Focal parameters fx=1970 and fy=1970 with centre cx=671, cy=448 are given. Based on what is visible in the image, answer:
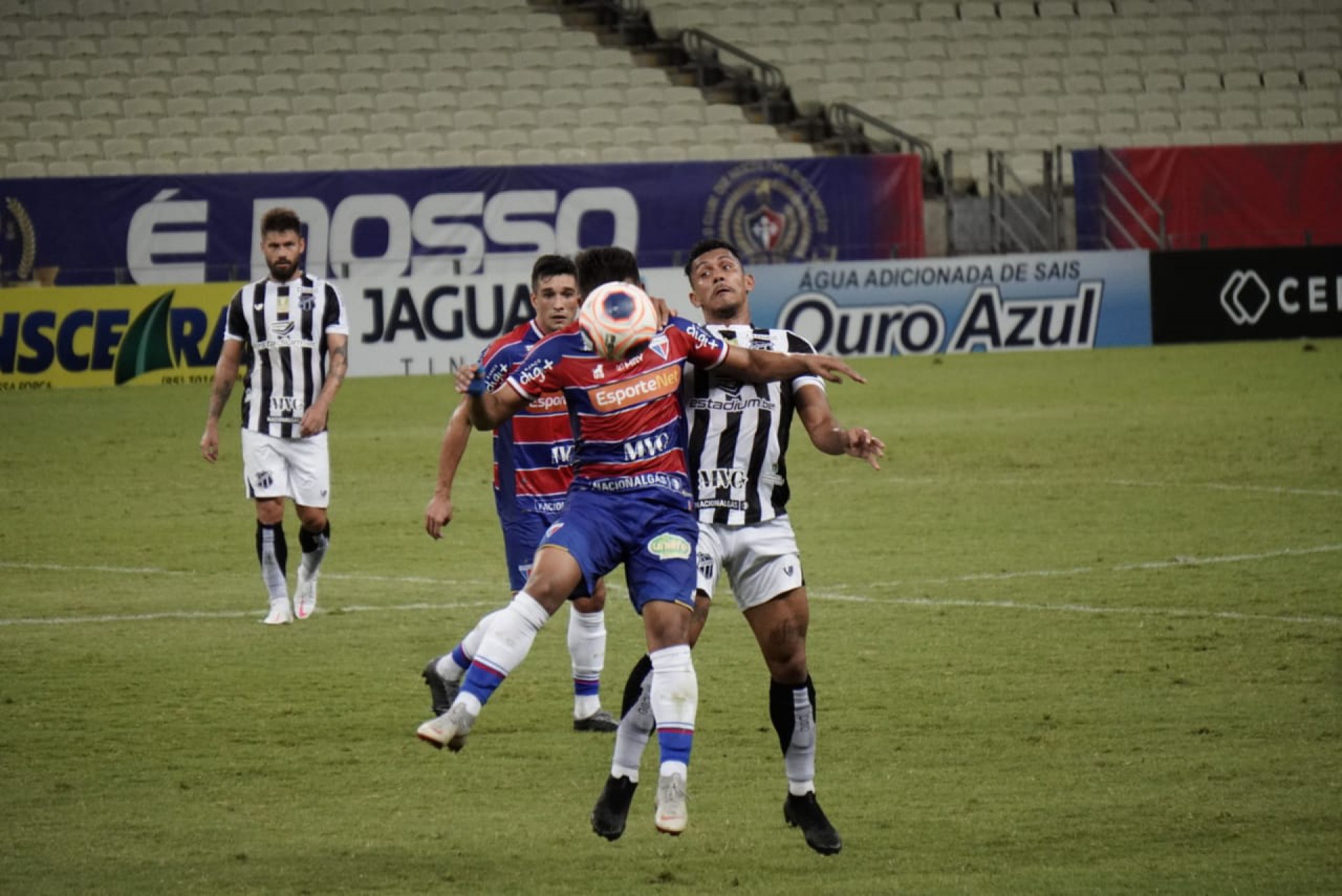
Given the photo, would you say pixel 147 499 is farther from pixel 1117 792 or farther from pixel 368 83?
pixel 368 83

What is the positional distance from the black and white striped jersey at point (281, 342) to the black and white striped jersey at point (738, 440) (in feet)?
14.7

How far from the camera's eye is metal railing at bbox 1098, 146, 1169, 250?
28.5 metres

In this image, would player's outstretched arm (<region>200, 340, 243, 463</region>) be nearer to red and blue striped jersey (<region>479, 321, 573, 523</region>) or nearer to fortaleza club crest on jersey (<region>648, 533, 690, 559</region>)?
red and blue striped jersey (<region>479, 321, 573, 523</region>)

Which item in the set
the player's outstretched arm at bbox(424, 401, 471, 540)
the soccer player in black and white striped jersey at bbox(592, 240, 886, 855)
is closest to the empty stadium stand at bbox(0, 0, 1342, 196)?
the player's outstretched arm at bbox(424, 401, 471, 540)

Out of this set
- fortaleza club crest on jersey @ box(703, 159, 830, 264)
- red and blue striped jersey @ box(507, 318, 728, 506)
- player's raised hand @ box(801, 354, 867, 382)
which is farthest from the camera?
fortaleza club crest on jersey @ box(703, 159, 830, 264)

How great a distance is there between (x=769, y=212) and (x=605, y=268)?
21.2 meters

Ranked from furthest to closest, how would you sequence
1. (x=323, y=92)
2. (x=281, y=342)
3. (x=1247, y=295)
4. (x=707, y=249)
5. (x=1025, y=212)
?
1. (x=323, y=92)
2. (x=1025, y=212)
3. (x=1247, y=295)
4. (x=281, y=342)
5. (x=707, y=249)

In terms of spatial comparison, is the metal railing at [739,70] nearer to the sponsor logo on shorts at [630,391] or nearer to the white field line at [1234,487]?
the white field line at [1234,487]

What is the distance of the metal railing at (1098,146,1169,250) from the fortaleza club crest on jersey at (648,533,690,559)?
76.1 feet

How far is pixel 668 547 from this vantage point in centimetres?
631

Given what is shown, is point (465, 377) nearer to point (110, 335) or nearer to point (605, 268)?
point (605, 268)

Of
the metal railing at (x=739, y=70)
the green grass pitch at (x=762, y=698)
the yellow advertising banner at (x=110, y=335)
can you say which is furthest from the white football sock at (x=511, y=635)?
the metal railing at (x=739, y=70)

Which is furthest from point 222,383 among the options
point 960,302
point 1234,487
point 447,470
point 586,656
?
point 960,302

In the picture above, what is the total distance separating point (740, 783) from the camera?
7145 millimetres
